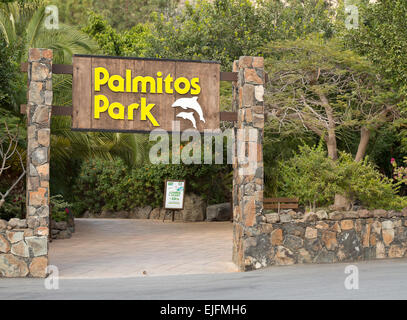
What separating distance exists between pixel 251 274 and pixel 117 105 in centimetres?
432

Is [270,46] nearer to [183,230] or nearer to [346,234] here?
[183,230]

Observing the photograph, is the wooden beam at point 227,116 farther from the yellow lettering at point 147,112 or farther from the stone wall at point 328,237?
the stone wall at point 328,237

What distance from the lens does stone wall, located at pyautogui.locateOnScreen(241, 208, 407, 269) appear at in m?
12.9

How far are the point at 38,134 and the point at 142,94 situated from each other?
88.8 inches

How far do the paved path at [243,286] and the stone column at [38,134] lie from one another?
1.47 meters

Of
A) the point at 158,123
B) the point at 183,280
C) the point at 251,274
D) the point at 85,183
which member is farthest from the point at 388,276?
the point at 85,183

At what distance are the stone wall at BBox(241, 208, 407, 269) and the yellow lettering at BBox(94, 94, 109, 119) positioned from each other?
394 centimetres

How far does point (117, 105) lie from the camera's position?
12.8 metres

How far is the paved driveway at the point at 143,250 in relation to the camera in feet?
42.3

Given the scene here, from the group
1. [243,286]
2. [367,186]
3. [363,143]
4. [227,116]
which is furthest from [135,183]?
[243,286]

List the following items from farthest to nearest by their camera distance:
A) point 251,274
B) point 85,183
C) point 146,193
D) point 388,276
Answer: point 85,183
point 146,193
point 251,274
point 388,276

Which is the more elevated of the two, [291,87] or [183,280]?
[291,87]

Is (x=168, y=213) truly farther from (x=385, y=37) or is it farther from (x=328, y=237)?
(x=328, y=237)

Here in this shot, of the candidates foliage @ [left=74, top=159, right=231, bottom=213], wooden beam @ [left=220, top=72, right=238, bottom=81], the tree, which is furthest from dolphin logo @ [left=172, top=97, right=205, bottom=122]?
foliage @ [left=74, top=159, right=231, bottom=213]
